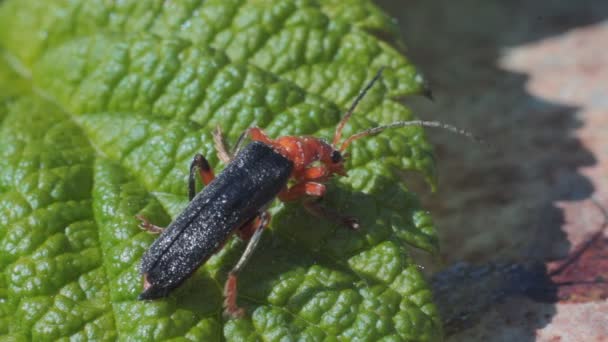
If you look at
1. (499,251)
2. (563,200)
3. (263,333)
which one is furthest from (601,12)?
(263,333)

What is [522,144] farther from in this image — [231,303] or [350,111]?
[231,303]

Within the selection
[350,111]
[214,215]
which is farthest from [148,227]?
[350,111]

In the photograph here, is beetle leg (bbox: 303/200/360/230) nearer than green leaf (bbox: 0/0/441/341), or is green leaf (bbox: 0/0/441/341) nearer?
green leaf (bbox: 0/0/441/341)

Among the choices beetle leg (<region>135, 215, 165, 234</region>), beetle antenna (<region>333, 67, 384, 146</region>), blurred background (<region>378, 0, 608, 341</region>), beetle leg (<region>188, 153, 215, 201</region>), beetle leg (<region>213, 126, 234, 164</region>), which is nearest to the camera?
beetle leg (<region>135, 215, 165, 234</region>)

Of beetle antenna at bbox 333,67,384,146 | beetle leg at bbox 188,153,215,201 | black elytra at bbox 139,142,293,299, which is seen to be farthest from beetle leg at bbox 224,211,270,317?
beetle antenna at bbox 333,67,384,146

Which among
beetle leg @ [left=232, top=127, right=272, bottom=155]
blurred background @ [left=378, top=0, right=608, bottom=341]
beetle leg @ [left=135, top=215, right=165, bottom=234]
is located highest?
beetle leg @ [left=232, top=127, right=272, bottom=155]

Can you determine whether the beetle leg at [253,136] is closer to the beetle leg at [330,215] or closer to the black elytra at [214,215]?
the black elytra at [214,215]

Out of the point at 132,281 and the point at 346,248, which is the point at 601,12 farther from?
the point at 132,281

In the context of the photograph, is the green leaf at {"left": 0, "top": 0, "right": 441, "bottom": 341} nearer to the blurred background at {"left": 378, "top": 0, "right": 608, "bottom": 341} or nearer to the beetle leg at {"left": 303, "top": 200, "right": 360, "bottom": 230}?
the beetle leg at {"left": 303, "top": 200, "right": 360, "bottom": 230}
